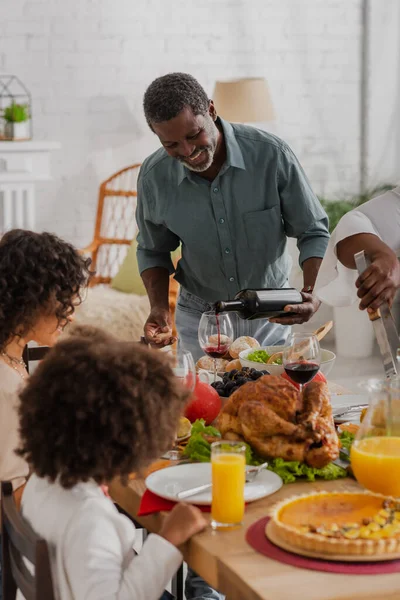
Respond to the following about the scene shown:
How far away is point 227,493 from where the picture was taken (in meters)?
1.50

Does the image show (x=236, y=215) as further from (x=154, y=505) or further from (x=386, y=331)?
(x=154, y=505)

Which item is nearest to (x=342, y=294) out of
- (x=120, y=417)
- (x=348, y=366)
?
(x=120, y=417)

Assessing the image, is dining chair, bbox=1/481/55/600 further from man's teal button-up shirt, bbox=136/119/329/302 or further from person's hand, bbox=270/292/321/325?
man's teal button-up shirt, bbox=136/119/329/302

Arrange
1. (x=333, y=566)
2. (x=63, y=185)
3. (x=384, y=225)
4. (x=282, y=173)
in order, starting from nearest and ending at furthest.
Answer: (x=333, y=566), (x=384, y=225), (x=282, y=173), (x=63, y=185)

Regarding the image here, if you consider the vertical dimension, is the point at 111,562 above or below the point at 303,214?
below

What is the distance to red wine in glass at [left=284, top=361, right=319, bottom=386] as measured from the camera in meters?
1.91

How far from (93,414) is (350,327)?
4475 mm

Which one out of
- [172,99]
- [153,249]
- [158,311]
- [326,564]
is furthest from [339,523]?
[153,249]

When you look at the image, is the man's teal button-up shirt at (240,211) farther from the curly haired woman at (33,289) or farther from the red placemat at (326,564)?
the red placemat at (326,564)

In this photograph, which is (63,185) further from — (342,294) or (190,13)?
(342,294)

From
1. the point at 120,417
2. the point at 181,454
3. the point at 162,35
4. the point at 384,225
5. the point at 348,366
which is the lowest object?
the point at 348,366

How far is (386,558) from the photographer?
1351 millimetres

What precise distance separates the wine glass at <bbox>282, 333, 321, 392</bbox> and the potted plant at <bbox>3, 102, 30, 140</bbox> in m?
3.69

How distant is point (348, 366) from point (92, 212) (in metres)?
1.78
